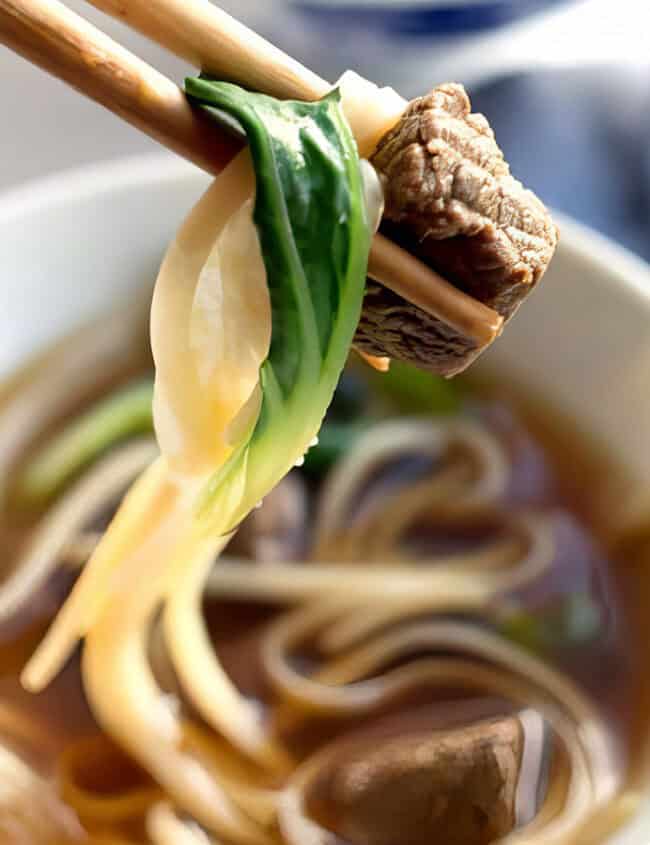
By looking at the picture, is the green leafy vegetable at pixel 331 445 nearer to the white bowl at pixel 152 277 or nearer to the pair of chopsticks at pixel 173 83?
the white bowl at pixel 152 277

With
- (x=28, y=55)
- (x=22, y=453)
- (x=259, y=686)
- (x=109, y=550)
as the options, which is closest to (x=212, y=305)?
(x=28, y=55)

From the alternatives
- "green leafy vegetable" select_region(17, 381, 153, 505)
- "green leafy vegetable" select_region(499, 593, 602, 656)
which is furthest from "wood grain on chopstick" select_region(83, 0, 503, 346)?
"green leafy vegetable" select_region(17, 381, 153, 505)

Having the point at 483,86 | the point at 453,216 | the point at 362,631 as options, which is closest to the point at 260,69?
the point at 453,216

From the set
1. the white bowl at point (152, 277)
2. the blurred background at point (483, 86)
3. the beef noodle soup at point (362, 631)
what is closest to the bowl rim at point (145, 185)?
the white bowl at point (152, 277)

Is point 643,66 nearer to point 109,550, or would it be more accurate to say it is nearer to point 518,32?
point 518,32

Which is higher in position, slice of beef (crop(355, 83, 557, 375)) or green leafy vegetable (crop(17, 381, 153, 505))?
slice of beef (crop(355, 83, 557, 375))

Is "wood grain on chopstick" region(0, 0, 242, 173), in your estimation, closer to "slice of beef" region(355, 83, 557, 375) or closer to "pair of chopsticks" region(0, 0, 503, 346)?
"pair of chopsticks" region(0, 0, 503, 346)
